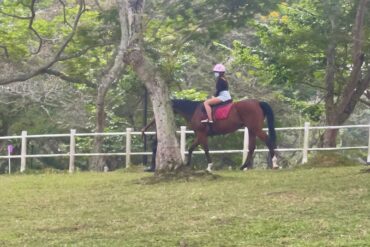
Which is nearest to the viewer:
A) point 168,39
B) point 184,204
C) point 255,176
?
point 184,204

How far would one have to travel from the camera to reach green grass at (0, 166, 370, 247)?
7.29 m

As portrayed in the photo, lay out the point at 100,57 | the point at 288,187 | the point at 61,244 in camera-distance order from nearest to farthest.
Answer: the point at 61,244
the point at 288,187
the point at 100,57

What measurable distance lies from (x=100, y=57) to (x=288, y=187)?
43.9 feet

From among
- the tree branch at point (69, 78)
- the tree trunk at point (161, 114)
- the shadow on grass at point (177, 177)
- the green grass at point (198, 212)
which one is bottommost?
the green grass at point (198, 212)

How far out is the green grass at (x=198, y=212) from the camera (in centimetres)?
729

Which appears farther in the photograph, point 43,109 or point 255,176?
point 43,109

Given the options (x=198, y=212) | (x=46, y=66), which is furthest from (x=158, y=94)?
(x=46, y=66)

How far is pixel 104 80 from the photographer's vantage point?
789 inches

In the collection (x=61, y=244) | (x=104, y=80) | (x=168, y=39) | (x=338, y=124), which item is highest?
(x=168, y=39)

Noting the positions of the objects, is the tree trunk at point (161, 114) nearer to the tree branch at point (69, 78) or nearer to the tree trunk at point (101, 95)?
the tree trunk at point (101, 95)

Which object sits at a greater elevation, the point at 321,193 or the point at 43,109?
the point at 43,109

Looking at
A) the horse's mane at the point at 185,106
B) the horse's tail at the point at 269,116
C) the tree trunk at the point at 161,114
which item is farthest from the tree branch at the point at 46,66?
the horse's tail at the point at 269,116

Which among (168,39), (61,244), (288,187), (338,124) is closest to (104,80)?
(168,39)

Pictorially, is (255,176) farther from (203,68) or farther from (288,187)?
(203,68)
